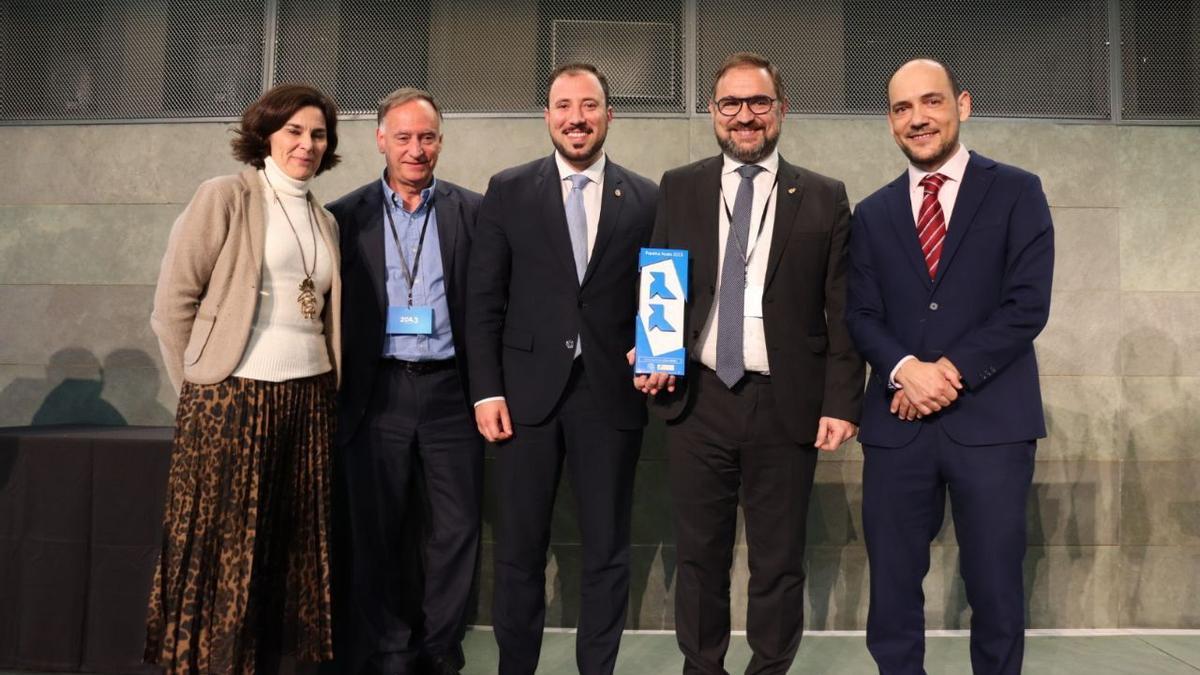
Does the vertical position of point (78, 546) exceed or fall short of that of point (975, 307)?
it falls short

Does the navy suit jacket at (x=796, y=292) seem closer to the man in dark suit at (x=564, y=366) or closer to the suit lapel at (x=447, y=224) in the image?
the man in dark suit at (x=564, y=366)

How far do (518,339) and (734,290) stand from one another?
0.64 metres

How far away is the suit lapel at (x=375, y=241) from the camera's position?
9.33 ft

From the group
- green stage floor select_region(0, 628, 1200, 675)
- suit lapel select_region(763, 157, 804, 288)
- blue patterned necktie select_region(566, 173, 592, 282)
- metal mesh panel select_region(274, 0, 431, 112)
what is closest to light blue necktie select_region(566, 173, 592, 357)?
blue patterned necktie select_region(566, 173, 592, 282)

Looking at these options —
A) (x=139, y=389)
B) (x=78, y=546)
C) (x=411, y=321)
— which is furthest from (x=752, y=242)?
(x=139, y=389)

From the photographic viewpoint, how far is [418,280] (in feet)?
9.44

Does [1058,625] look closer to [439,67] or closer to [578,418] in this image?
[578,418]

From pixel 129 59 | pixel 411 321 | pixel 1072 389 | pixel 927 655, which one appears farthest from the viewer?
pixel 129 59

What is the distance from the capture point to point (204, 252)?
2.48 meters

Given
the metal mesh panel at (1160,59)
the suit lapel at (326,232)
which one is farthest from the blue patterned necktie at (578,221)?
the metal mesh panel at (1160,59)

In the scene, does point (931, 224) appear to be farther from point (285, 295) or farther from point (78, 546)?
point (78, 546)

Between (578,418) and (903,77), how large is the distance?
4.20 feet

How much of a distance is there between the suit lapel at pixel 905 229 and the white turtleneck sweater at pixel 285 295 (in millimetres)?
1618

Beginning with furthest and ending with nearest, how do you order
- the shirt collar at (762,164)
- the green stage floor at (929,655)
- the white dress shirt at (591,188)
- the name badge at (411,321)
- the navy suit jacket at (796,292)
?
the green stage floor at (929,655)
the name badge at (411,321)
the white dress shirt at (591,188)
the shirt collar at (762,164)
the navy suit jacket at (796,292)
